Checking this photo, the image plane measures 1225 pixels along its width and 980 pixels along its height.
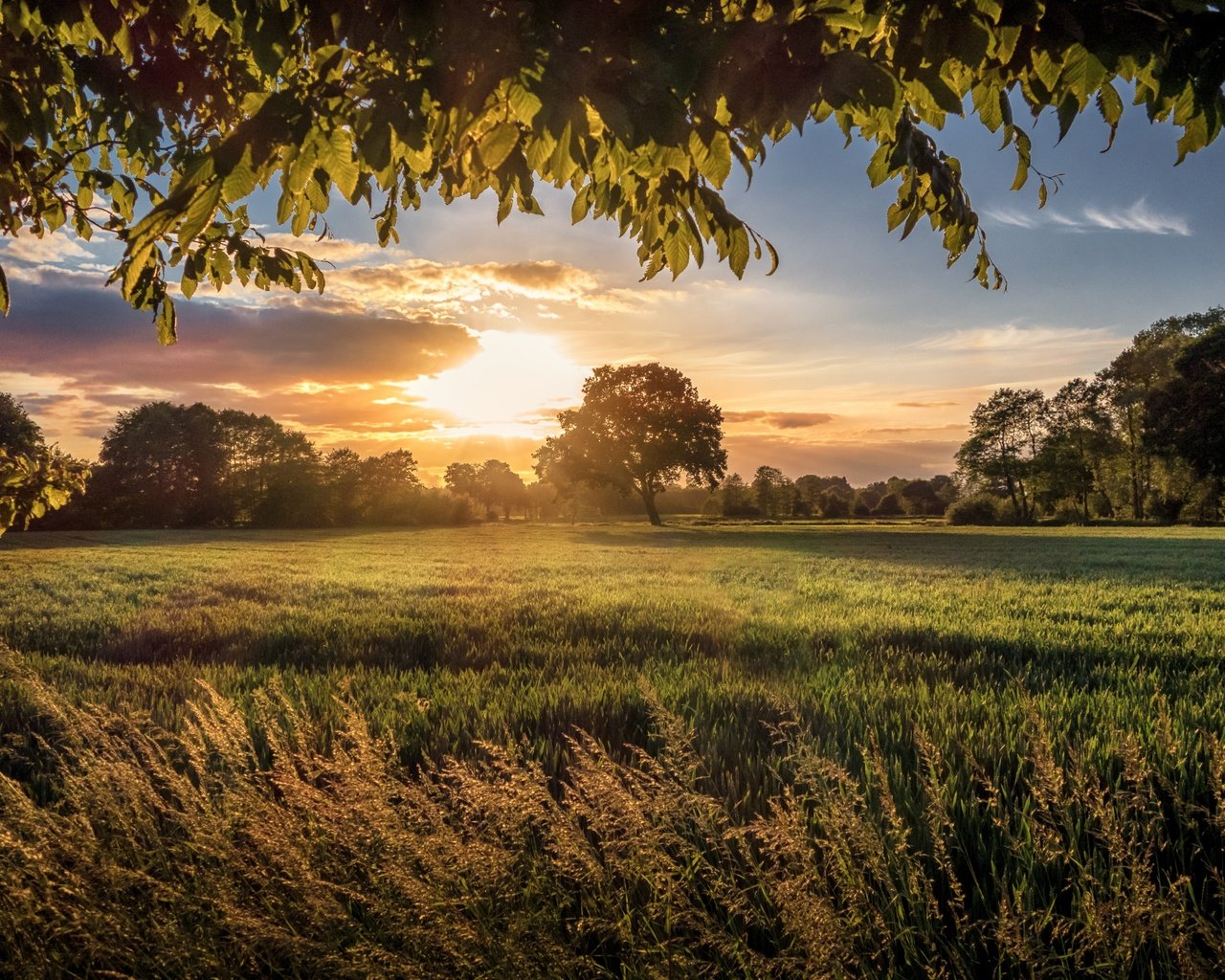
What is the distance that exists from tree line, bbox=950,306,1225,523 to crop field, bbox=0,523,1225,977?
4903 centimetres

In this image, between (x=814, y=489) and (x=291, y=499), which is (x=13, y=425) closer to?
(x=291, y=499)

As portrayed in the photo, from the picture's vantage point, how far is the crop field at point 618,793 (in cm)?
187

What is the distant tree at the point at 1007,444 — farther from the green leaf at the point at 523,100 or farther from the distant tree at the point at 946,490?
the green leaf at the point at 523,100

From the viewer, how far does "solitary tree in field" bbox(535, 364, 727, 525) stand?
51188 mm

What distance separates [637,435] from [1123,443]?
4876 centimetres

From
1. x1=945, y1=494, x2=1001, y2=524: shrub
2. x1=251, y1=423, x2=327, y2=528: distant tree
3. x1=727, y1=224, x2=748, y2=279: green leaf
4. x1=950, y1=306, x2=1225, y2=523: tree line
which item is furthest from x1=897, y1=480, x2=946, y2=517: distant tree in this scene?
x1=727, y1=224, x2=748, y2=279: green leaf

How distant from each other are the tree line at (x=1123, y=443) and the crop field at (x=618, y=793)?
4903 cm

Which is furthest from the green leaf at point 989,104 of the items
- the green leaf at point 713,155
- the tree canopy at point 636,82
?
the green leaf at point 713,155

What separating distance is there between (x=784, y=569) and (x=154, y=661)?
41.2ft

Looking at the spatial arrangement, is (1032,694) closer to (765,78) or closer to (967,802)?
(967,802)

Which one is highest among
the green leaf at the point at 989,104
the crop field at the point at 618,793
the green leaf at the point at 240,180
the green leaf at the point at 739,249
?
the green leaf at the point at 989,104

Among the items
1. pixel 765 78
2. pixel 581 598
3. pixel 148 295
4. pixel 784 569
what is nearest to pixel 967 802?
pixel 765 78

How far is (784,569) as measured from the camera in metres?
15.4

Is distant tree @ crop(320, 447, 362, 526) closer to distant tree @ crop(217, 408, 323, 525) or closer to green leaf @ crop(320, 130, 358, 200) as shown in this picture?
distant tree @ crop(217, 408, 323, 525)
